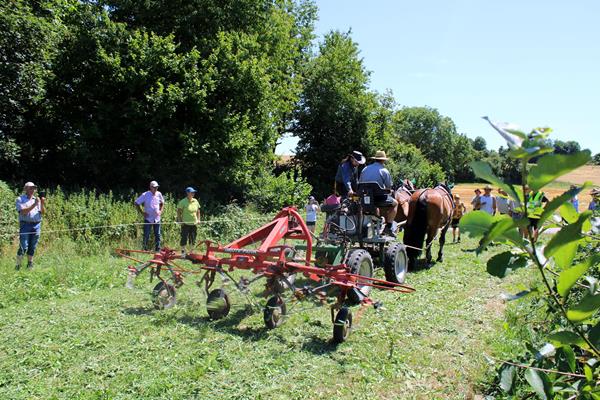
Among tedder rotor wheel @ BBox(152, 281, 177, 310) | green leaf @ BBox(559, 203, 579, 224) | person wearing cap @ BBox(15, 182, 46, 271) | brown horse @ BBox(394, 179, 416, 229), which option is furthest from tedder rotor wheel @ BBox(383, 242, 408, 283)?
person wearing cap @ BBox(15, 182, 46, 271)

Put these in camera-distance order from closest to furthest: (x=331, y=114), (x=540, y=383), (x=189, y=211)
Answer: (x=540, y=383) < (x=189, y=211) < (x=331, y=114)

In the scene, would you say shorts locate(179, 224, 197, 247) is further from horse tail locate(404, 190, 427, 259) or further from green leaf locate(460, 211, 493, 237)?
green leaf locate(460, 211, 493, 237)

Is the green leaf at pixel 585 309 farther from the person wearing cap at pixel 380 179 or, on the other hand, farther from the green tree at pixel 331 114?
the green tree at pixel 331 114

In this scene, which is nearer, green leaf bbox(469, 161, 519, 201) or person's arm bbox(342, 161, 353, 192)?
green leaf bbox(469, 161, 519, 201)

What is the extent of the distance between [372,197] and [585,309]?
6.62m

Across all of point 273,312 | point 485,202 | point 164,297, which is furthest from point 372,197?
point 485,202

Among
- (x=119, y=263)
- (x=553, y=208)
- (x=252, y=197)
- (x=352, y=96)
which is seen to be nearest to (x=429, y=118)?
(x=352, y=96)

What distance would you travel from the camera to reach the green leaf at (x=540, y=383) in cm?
137

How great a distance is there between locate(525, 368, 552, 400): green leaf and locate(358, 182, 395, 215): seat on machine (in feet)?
20.3

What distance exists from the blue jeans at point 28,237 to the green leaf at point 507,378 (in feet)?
29.2

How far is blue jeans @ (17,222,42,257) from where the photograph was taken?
8.59 m

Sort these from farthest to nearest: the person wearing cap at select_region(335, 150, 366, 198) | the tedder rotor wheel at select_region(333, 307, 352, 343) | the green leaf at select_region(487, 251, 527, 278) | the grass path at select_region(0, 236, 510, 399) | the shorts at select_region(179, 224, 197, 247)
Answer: the shorts at select_region(179, 224, 197, 247), the person wearing cap at select_region(335, 150, 366, 198), the tedder rotor wheel at select_region(333, 307, 352, 343), the grass path at select_region(0, 236, 510, 399), the green leaf at select_region(487, 251, 527, 278)

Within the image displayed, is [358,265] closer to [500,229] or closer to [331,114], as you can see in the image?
[500,229]

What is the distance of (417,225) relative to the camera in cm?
896
